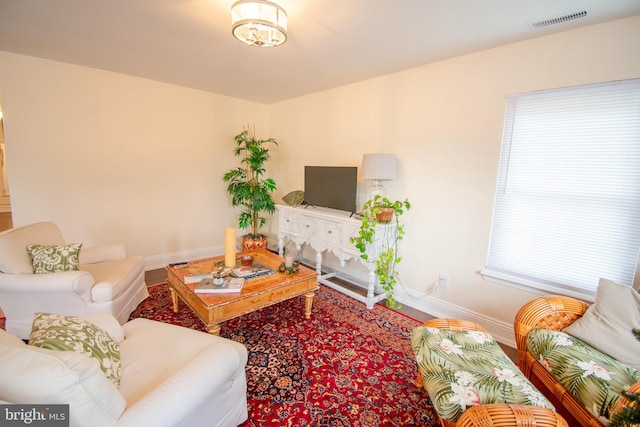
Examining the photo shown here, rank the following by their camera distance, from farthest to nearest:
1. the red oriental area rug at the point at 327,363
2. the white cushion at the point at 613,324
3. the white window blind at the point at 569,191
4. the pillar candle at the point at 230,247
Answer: the pillar candle at the point at 230,247
the white window blind at the point at 569,191
the red oriental area rug at the point at 327,363
the white cushion at the point at 613,324

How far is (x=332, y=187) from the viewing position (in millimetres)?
3385

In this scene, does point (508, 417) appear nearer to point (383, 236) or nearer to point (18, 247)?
point (383, 236)

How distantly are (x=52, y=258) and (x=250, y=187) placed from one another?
239 cm

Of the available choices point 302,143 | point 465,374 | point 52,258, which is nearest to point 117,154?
point 52,258

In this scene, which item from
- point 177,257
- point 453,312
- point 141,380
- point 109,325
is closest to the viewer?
point 141,380

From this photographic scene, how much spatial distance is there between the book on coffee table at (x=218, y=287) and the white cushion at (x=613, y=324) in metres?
2.20

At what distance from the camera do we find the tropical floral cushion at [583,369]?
123 cm

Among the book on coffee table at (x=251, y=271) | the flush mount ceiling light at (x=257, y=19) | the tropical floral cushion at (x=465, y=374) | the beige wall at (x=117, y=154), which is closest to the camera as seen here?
the tropical floral cushion at (x=465, y=374)

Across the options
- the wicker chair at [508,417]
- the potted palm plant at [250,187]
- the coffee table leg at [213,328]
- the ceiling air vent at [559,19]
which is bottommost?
the coffee table leg at [213,328]

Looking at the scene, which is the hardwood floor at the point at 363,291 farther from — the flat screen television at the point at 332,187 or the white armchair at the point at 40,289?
the white armchair at the point at 40,289

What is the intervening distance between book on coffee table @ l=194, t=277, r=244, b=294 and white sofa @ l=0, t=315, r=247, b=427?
0.41m

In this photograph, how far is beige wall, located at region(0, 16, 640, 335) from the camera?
2.29 m

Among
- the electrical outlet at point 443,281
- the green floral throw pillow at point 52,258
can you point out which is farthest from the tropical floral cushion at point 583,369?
the green floral throw pillow at point 52,258

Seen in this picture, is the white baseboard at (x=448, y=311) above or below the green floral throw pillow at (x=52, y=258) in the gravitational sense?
below
